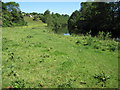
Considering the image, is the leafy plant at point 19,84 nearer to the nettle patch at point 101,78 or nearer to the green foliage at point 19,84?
the green foliage at point 19,84

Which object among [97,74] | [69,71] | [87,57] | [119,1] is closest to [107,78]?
[97,74]

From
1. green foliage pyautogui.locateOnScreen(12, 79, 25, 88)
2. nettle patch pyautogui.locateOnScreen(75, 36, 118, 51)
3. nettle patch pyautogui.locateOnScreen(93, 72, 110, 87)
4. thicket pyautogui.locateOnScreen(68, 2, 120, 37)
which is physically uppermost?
thicket pyautogui.locateOnScreen(68, 2, 120, 37)

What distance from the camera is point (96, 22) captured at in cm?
3953

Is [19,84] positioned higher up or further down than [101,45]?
further down

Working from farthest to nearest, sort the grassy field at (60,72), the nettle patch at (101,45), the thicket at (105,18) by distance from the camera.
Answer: the thicket at (105,18) → the nettle patch at (101,45) → the grassy field at (60,72)

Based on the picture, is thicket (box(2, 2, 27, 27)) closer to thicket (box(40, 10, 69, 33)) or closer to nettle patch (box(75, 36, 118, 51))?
thicket (box(40, 10, 69, 33))

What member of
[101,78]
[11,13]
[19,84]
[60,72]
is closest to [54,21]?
[11,13]

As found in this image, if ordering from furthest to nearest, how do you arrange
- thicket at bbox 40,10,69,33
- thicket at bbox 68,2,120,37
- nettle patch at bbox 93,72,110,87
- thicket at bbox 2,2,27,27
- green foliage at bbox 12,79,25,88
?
thicket at bbox 2,2,27,27
thicket at bbox 40,10,69,33
thicket at bbox 68,2,120,37
nettle patch at bbox 93,72,110,87
green foliage at bbox 12,79,25,88

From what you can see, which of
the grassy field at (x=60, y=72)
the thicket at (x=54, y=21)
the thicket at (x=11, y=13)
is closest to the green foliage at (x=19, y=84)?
the grassy field at (x=60, y=72)

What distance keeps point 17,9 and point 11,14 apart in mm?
4467

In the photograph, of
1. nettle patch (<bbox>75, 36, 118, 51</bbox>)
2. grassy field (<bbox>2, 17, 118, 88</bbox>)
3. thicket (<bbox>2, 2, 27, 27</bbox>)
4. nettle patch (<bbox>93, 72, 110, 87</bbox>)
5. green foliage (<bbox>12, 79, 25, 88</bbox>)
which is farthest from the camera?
thicket (<bbox>2, 2, 27, 27</bbox>)

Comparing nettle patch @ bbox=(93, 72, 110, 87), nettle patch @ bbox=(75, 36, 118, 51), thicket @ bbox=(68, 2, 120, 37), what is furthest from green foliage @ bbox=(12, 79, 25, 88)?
thicket @ bbox=(68, 2, 120, 37)

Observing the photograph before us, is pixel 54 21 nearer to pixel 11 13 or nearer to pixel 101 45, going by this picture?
pixel 11 13

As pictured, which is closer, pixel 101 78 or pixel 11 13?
pixel 101 78
